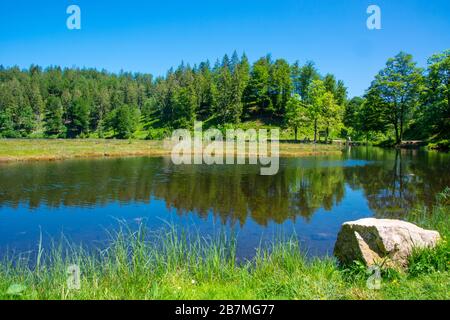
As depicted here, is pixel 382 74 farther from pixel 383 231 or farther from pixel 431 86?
pixel 383 231

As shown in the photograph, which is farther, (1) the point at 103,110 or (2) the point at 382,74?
(1) the point at 103,110

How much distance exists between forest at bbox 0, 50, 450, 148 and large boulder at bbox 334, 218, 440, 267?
62200mm

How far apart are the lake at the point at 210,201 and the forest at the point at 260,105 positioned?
40763 millimetres

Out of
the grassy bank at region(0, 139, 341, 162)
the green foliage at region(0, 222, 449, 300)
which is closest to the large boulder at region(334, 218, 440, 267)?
the green foliage at region(0, 222, 449, 300)

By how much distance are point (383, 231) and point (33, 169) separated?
36.2m

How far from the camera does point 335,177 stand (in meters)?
31.6

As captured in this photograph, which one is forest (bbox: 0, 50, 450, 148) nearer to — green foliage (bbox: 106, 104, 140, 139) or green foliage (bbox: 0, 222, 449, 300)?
green foliage (bbox: 106, 104, 140, 139)

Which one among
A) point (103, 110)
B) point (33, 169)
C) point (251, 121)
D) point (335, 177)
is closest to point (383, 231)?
point (335, 177)

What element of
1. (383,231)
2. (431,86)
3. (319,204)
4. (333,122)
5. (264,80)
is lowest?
(319,204)

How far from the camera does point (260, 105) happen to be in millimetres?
109938

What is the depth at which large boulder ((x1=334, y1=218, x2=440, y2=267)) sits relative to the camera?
803 cm

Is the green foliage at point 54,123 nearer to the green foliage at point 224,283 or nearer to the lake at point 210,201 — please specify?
the lake at point 210,201

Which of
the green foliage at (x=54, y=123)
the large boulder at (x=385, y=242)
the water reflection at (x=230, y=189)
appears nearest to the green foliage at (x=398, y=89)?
the water reflection at (x=230, y=189)

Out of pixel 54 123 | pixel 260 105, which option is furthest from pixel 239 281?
pixel 54 123
